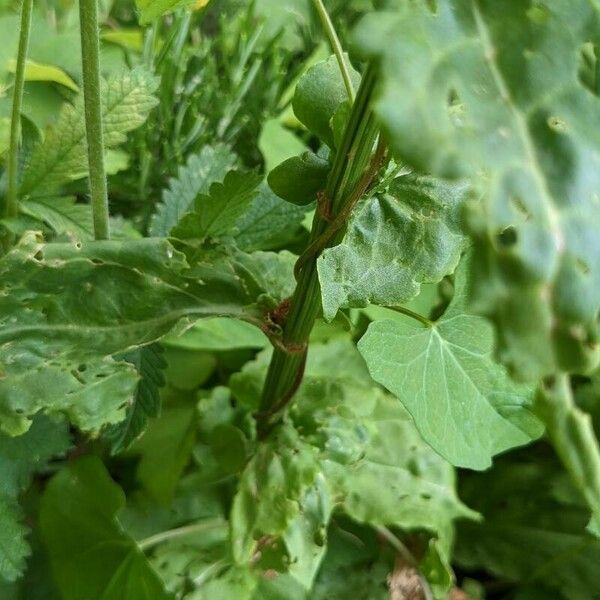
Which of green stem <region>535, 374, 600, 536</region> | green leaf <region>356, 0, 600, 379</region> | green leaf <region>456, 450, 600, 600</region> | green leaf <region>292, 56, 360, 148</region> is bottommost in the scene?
green leaf <region>456, 450, 600, 600</region>

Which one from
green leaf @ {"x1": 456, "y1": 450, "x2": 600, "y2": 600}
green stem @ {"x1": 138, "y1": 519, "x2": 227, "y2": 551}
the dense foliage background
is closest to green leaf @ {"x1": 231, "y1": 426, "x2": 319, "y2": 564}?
the dense foliage background

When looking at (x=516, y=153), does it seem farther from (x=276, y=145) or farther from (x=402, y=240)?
(x=276, y=145)

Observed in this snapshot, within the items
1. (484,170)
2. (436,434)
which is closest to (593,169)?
(484,170)

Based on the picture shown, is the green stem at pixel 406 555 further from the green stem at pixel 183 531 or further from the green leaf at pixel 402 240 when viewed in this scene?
the green leaf at pixel 402 240

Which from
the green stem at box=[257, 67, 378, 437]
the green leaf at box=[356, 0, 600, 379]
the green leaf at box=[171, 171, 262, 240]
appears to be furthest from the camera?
the green leaf at box=[171, 171, 262, 240]

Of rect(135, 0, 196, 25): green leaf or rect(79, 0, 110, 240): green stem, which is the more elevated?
rect(135, 0, 196, 25): green leaf

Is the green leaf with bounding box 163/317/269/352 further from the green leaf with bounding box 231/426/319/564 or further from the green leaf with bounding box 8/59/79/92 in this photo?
the green leaf with bounding box 8/59/79/92

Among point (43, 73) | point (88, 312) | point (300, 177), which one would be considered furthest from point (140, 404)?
point (43, 73)
